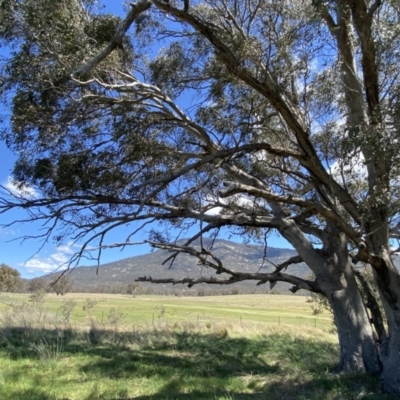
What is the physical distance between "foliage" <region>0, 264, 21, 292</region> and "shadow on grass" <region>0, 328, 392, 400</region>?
2052 inches

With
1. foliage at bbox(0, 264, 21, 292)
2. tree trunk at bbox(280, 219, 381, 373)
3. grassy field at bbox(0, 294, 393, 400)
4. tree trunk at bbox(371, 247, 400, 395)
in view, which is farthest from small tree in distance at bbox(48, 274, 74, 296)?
foliage at bbox(0, 264, 21, 292)

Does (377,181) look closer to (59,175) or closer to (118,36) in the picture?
(118,36)

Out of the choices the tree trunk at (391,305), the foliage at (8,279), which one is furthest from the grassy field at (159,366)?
the foliage at (8,279)

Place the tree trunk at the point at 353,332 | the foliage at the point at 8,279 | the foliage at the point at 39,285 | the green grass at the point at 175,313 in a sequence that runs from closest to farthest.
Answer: the tree trunk at the point at 353,332 → the green grass at the point at 175,313 → the foliage at the point at 39,285 → the foliage at the point at 8,279

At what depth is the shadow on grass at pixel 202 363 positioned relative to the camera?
6.68m

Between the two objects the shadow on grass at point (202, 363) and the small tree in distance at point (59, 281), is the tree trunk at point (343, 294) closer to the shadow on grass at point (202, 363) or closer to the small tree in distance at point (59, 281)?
the shadow on grass at point (202, 363)

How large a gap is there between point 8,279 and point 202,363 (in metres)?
57.6

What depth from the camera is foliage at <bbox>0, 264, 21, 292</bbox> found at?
192 feet

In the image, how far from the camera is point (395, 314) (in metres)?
6.68

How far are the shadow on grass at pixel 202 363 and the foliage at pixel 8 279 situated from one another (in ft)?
171

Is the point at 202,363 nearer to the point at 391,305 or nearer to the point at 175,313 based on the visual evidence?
the point at 391,305

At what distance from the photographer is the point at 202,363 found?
8.82 m

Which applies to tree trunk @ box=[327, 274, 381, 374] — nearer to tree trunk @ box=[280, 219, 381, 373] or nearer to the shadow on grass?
tree trunk @ box=[280, 219, 381, 373]

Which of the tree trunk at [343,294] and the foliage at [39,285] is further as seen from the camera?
the foliage at [39,285]
